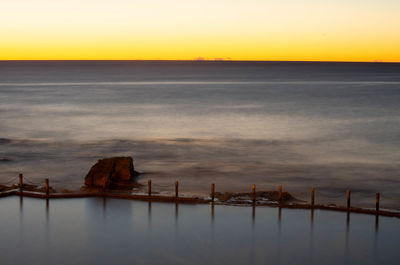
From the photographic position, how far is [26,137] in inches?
2013

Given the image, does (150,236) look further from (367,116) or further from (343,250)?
(367,116)

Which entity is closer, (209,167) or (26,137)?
(209,167)

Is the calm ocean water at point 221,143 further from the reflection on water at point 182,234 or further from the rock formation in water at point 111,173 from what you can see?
the reflection on water at point 182,234

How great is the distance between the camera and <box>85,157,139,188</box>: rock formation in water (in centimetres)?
2930

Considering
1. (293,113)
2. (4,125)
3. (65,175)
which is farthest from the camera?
(293,113)

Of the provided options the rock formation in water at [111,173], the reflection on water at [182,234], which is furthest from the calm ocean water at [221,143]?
the reflection on water at [182,234]

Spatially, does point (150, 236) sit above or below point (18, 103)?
below

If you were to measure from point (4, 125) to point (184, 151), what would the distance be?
1111 inches

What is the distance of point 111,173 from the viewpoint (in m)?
29.8

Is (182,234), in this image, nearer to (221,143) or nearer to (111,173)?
(111,173)

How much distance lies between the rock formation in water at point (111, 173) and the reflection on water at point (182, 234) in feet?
11.5

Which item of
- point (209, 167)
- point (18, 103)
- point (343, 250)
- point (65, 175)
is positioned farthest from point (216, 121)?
point (343, 250)

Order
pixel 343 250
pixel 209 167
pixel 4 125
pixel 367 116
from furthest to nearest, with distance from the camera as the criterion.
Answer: pixel 367 116
pixel 4 125
pixel 209 167
pixel 343 250

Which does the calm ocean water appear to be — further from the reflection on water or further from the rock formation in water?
the reflection on water
